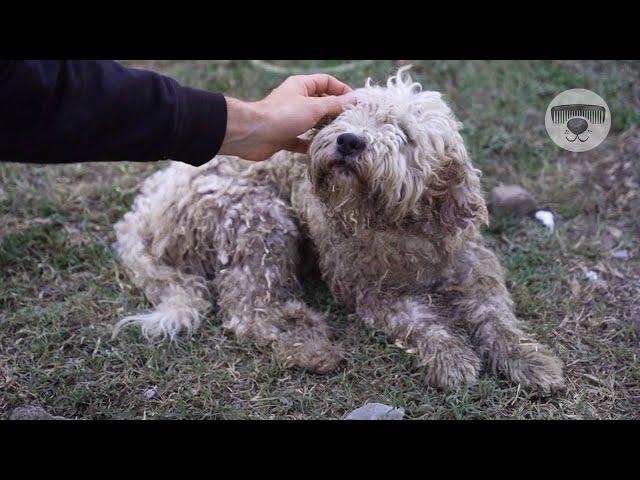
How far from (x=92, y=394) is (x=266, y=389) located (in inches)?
35.2

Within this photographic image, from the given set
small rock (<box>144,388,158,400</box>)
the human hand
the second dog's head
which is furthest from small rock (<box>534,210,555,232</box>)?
small rock (<box>144,388,158,400</box>)

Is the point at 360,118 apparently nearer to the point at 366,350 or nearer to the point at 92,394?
the point at 366,350

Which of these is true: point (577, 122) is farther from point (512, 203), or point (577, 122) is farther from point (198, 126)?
point (198, 126)

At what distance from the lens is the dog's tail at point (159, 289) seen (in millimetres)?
4035

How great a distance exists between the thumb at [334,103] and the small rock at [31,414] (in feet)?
6.65

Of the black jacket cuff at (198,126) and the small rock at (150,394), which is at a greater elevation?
the black jacket cuff at (198,126)

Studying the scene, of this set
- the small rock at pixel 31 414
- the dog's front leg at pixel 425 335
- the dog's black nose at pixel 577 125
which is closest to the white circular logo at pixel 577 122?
the dog's black nose at pixel 577 125

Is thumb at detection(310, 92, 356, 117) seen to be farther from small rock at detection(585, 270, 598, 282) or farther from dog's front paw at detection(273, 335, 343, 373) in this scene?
A: small rock at detection(585, 270, 598, 282)

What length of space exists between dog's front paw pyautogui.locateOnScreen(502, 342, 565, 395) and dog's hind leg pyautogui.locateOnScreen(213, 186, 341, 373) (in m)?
0.93

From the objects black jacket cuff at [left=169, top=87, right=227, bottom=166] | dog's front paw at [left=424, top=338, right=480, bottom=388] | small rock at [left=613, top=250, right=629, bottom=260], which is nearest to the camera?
black jacket cuff at [left=169, top=87, right=227, bottom=166]

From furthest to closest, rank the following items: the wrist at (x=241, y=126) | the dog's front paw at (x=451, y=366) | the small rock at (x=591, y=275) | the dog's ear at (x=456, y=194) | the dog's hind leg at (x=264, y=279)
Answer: the small rock at (x=591, y=275) → the dog's hind leg at (x=264, y=279) → the dog's ear at (x=456, y=194) → the dog's front paw at (x=451, y=366) → the wrist at (x=241, y=126)

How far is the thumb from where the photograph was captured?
364cm

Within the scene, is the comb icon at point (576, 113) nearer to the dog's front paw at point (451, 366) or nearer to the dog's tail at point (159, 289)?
the dog's front paw at point (451, 366)

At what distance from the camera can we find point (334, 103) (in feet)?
12.2
